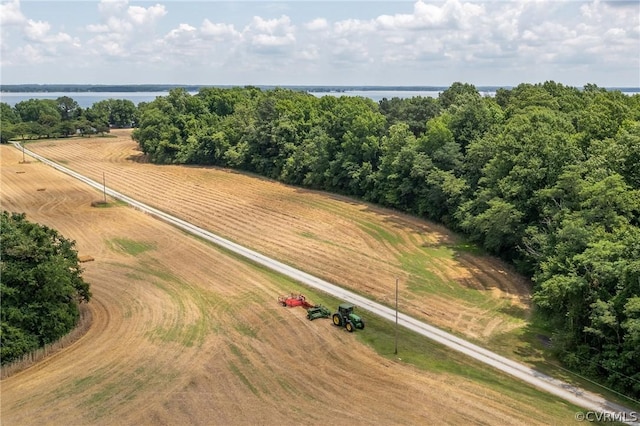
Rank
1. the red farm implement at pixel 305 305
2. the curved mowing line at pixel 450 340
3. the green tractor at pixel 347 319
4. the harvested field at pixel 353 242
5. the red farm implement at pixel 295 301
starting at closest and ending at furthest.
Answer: the curved mowing line at pixel 450 340, the green tractor at pixel 347 319, the red farm implement at pixel 305 305, the red farm implement at pixel 295 301, the harvested field at pixel 353 242

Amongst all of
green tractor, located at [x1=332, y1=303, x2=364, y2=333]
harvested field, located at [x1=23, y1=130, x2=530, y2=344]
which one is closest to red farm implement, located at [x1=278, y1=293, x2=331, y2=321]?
green tractor, located at [x1=332, y1=303, x2=364, y2=333]

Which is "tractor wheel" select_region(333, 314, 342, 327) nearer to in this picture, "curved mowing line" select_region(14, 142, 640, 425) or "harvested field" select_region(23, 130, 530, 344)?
"curved mowing line" select_region(14, 142, 640, 425)

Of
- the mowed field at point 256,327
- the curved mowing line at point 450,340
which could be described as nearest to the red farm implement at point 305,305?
the mowed field at point 256,327

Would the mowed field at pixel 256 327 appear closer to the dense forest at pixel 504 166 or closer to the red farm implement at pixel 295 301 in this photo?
the red farm implement at pixel 295 301

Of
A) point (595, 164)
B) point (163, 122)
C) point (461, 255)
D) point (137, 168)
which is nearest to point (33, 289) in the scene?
point (461, 255)

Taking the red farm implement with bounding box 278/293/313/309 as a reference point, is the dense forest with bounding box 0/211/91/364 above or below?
above

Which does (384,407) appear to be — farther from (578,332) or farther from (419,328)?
(578,332)
